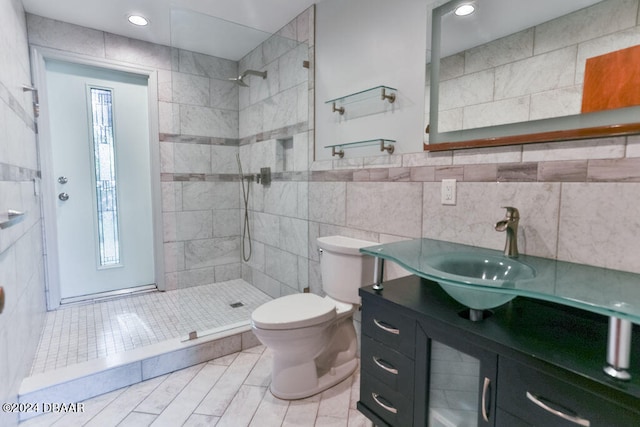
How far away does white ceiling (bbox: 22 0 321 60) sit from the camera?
7.73 feet

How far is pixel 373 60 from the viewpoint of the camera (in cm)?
189

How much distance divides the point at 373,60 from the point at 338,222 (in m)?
1.02

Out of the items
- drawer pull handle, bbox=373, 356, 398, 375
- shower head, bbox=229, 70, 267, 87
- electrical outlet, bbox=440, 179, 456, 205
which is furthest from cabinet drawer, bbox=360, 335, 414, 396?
shower head, bbox=229, 70, 267, 87

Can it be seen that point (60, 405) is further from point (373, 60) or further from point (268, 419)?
point (373, 60)

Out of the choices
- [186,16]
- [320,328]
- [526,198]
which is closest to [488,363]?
[526,198]

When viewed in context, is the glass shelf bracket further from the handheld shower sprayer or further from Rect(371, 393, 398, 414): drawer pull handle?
Rect(371, 393, 398, 414): drawer pull handle

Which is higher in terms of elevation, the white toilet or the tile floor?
the white toilet

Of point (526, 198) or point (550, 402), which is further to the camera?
point (526, 198)

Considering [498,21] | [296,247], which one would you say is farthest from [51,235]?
[498,21]

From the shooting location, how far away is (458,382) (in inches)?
42.1

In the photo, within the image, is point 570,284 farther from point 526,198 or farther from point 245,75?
point 245,75

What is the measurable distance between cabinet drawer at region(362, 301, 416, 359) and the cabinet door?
0.22 ft

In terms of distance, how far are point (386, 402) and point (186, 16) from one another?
288 centimetres

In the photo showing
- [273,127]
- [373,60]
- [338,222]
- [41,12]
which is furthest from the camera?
[273,127]
